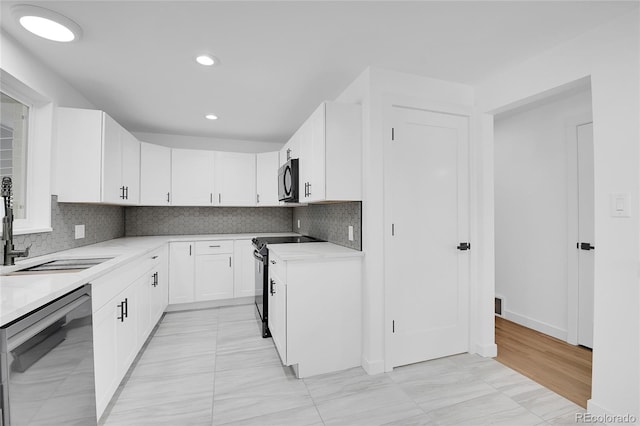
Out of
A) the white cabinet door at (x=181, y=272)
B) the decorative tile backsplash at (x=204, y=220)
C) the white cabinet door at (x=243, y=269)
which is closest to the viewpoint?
the white cabinet door at (x=181, y=272)

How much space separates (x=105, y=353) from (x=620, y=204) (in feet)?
10.1

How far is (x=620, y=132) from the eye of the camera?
1.59 meters

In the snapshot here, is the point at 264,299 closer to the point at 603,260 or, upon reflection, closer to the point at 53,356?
the point at 53,356

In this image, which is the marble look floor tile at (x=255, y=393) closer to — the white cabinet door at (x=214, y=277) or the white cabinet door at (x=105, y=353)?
the white cabinet door at (x=105, y=353)

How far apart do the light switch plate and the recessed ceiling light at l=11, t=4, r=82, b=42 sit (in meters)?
3.27

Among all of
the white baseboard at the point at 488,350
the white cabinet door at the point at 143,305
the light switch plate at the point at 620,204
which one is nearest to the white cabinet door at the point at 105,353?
the white cabinet door at the point at 143,305

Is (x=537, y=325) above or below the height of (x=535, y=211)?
below

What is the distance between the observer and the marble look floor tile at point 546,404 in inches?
68.2

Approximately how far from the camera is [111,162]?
2.60m

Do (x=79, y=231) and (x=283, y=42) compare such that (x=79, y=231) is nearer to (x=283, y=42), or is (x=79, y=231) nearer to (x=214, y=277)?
(x=214, y=277)

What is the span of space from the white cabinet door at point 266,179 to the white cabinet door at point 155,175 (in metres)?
1.17

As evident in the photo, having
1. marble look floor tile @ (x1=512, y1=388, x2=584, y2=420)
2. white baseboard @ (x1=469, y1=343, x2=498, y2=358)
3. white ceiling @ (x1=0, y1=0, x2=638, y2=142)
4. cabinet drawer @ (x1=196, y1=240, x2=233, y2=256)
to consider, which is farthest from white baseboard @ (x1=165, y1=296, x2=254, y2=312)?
marble look floor tile @ (x1=512, y1=388, x2=584, y2=420)

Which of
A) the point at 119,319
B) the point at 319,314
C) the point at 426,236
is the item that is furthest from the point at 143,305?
the point at 426,236

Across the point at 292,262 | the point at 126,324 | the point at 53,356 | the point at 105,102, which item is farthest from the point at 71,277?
the point at 105,102
